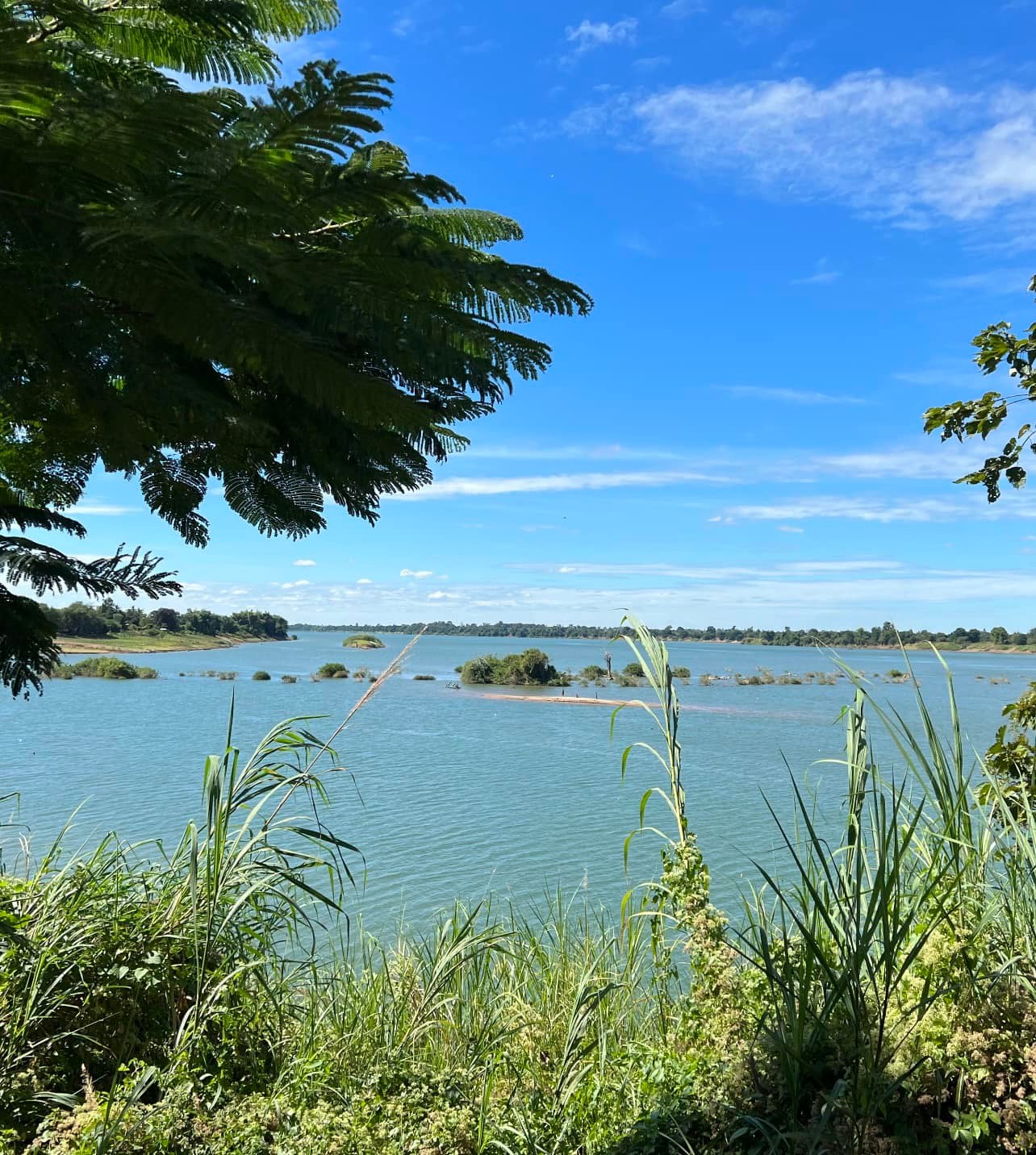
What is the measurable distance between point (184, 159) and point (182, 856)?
2.74m

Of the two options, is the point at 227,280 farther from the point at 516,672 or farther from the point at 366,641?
the point at 366,641

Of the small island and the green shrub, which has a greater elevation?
the small island

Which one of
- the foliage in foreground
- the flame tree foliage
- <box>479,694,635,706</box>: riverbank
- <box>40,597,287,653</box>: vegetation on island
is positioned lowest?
<box>479,694,635,706</box>: riverbank

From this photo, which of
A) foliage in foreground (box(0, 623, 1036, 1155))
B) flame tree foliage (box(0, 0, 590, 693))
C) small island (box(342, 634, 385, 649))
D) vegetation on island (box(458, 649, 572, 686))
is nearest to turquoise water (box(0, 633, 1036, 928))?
foliage in foreground (box(0, 623, 1036, 1155))

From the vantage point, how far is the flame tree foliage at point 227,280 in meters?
1.08

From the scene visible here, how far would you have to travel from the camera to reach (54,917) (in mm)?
2695

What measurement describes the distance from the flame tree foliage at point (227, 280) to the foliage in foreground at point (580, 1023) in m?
1.11

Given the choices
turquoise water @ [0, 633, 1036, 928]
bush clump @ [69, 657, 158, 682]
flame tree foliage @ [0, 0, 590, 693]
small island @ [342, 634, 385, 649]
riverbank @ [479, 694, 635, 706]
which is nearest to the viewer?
flame tree foliage @ [0, 0, 590, 693]

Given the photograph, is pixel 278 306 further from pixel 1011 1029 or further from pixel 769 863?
pixel 769 863

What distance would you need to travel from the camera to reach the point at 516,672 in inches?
1645

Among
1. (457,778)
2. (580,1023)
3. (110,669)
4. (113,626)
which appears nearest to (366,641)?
(110,669)

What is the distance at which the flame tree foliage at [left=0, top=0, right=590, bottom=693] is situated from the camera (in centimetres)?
108

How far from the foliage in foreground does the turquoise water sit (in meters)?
0.43

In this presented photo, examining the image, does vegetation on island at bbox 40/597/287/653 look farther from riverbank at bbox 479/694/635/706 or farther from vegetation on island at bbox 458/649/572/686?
vegetation on island at bbox 458/649/572/686
